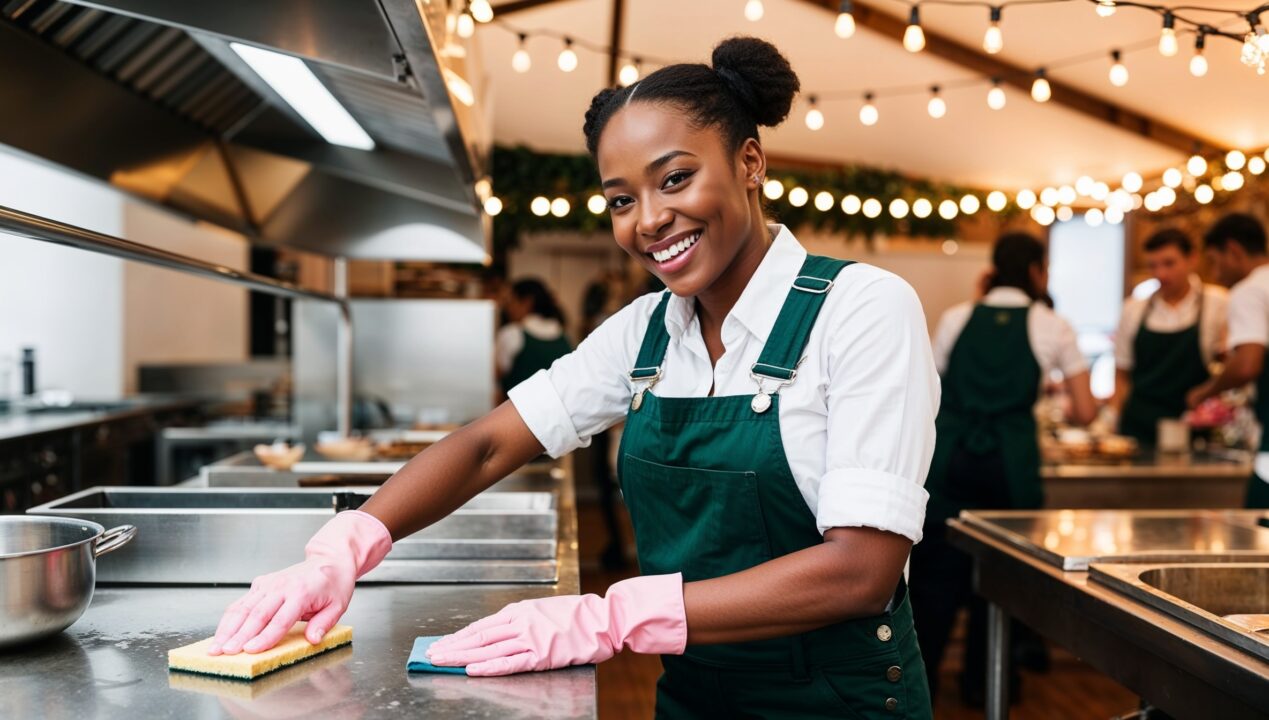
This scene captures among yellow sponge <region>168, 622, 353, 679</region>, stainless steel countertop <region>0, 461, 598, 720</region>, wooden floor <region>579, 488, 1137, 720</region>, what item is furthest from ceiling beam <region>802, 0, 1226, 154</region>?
yellow sponge <region>168, 622, 353, 679</region>

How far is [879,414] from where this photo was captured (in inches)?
47.6

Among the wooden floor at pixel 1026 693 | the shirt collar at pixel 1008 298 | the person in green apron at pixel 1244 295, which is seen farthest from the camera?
the shirt collar at pixel 1008 298

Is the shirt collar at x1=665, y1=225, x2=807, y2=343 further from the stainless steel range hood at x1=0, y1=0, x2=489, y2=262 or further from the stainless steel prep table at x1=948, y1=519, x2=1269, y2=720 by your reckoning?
the stainless steel prep table at x1=948, y1=519, x2=1269, y2=720

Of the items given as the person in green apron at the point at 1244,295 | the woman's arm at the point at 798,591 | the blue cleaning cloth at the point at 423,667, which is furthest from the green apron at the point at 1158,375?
the blue cleaning cloth at the point at 423,667

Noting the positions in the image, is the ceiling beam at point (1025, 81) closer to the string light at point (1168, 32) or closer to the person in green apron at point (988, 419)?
the person in green apron at point (988, 419)

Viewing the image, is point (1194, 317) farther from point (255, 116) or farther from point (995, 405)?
point (255, 116)

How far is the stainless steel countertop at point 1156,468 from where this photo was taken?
12.7 ft

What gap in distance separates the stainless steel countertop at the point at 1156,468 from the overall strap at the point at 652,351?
2.77m

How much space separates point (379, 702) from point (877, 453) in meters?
0.59

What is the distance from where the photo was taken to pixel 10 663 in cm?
119

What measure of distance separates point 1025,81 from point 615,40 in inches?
90.6

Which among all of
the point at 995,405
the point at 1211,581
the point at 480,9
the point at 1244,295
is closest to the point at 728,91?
the point at 1211,581

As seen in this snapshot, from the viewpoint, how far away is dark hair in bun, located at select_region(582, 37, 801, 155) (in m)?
1.33

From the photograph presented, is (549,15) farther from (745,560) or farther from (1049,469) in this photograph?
(745,560)
